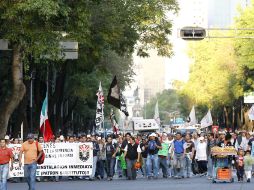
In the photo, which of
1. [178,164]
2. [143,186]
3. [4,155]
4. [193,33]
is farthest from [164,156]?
[4,155]

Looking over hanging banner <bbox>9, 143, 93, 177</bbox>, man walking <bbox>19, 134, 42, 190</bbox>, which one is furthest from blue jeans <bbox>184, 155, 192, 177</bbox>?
man walking <bbox>19, 134, 42, 190</bbox>

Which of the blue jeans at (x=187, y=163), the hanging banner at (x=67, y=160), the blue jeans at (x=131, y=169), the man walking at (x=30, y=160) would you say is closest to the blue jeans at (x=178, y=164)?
the blue jeans at (x=187, y=163)

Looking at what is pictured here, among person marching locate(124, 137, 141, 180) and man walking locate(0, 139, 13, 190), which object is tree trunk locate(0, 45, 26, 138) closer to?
person marching locate(124, 137, 141, 180)

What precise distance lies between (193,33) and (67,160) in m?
6.99

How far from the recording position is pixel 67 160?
31500mm

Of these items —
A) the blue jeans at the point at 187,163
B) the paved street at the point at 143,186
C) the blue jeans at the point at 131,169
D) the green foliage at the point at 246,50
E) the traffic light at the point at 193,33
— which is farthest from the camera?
the green foliage at the point at 246,50

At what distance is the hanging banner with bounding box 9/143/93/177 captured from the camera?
3128 cm

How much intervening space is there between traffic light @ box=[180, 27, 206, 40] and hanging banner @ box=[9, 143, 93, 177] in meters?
5.75

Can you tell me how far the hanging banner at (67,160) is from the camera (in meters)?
31.3

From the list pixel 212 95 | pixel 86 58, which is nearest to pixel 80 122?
pixel 212 95

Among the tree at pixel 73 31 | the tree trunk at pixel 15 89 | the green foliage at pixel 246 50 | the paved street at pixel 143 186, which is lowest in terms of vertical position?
the paved street at pixel 143 186

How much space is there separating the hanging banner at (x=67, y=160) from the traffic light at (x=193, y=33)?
18.9 feet

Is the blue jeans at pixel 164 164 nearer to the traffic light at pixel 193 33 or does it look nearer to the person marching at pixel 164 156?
the person marching at pixel 164 156

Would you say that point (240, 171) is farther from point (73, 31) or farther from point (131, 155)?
point (73, 31)
